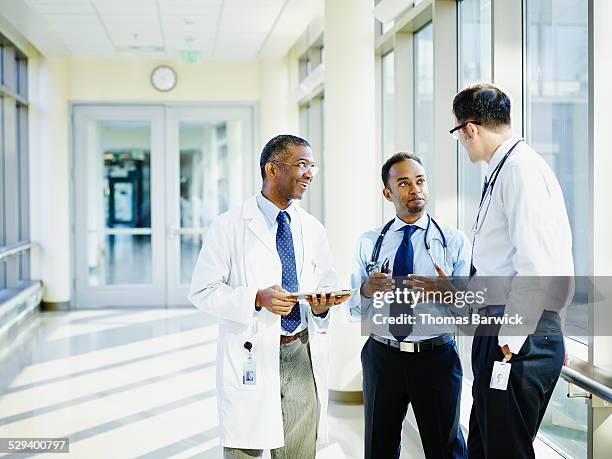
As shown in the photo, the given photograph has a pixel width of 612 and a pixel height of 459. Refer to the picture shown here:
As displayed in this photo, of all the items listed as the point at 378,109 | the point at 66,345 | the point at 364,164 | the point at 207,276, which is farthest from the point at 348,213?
the point at 66,345

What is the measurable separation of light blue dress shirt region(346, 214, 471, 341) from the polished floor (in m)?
1.67

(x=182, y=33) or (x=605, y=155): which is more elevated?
(x=182, y=33)

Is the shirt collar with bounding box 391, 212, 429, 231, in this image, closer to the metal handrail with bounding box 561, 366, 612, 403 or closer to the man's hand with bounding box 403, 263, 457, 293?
the man's hand with bounding box 403, 263, 457, 293

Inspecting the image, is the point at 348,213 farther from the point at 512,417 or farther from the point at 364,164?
the point at 512,417

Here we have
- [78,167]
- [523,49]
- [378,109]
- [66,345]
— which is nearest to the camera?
[523,49]

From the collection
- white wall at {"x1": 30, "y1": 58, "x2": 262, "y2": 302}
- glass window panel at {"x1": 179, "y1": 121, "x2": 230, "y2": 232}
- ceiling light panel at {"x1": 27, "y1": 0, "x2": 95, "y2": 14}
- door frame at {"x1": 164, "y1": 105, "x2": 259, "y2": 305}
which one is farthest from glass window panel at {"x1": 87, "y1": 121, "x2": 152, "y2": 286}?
ceiling light panel at {"x1": 27, "y1": 0, "x2": 95, "y2": 14}

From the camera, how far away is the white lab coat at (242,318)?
2893mm

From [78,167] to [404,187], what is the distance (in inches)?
332

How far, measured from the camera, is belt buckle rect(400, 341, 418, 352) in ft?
9.89

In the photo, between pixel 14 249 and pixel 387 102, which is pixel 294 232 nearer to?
pixel 387 102

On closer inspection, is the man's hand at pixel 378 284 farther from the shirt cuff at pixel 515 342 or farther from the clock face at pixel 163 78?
the clock face at pixel 163 78

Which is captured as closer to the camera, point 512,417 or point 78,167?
point 512,417

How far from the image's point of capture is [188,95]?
11.0m

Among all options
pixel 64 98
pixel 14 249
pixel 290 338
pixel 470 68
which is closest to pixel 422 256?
pixel 290 338
